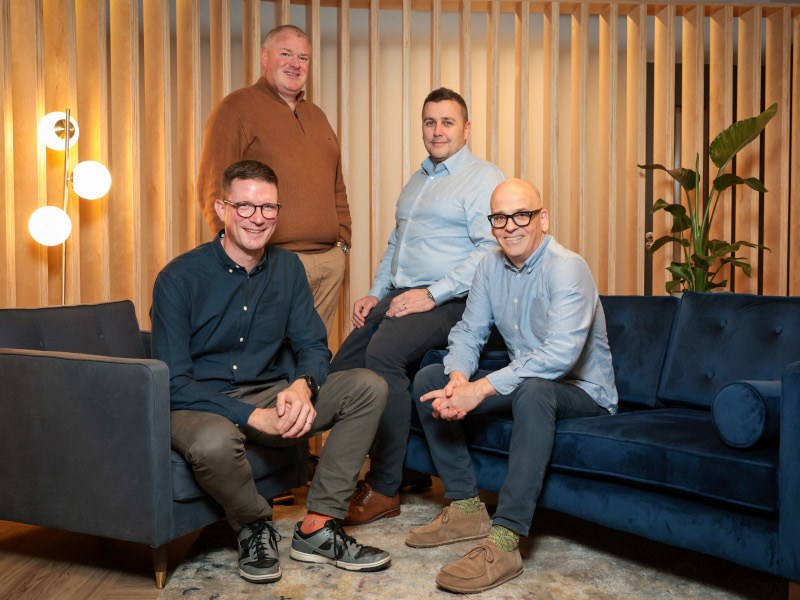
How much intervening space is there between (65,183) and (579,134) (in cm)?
275

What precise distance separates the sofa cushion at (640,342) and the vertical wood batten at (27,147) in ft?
9.03

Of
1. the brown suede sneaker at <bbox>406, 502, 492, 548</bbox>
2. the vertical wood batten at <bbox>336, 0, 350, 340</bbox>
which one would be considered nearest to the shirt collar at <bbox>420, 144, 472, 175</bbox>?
the vertical wood batten at <bbox>336, 0, 350, 340</bbox>

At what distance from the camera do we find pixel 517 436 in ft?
7.79

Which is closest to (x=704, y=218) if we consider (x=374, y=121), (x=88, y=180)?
(x=374, y=121)

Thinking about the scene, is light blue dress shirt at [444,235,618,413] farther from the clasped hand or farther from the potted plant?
the potted plant

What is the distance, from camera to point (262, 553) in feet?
7.54

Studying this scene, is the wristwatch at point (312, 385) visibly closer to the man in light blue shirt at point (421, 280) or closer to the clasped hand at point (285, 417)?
the clasped hand at point (285, 417)

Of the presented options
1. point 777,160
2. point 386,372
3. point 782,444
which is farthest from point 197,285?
point 777,160

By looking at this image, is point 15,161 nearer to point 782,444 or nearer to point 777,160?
point 782,444

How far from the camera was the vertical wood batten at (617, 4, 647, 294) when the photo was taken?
468cm

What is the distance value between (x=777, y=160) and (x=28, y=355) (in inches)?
170

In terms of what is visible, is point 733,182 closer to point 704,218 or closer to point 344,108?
point 704,218

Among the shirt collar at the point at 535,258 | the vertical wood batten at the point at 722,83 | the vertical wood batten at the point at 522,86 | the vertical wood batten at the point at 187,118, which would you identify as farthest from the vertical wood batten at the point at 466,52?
the shirt collar at the point at 535,258

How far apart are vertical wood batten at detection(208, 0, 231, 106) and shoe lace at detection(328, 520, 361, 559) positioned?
8.37 ft
